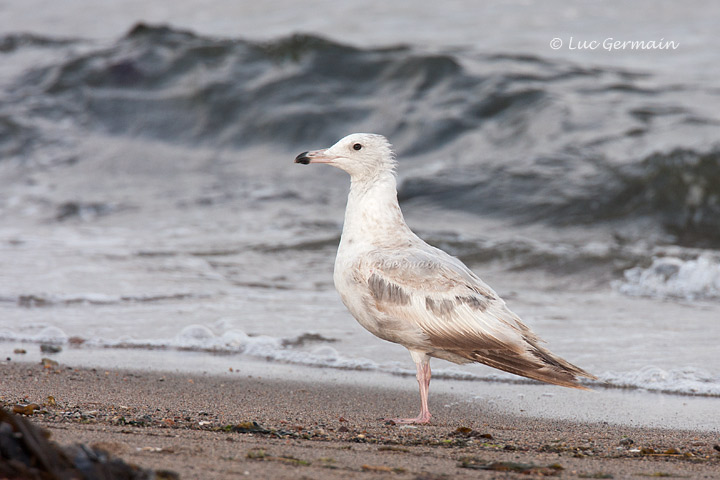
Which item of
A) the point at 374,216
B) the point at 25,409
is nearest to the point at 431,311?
the point at 374,216

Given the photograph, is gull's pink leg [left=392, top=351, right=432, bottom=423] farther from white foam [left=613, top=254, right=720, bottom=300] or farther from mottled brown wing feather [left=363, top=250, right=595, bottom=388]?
white foam [left=613, top=254, right=720, bottom=300]

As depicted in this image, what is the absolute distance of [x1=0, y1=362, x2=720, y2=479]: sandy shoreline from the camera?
9.78ft

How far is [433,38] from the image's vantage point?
1773 centimetres

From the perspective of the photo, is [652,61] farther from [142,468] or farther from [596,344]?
[142,468]

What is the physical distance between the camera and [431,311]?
4398mm

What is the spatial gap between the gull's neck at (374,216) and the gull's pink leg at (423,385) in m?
0.68

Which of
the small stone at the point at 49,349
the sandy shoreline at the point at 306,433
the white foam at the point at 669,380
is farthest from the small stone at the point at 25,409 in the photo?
the white foam at the point at 669,380

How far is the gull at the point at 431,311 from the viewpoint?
14.1ft

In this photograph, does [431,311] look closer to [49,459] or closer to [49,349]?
[49,459]

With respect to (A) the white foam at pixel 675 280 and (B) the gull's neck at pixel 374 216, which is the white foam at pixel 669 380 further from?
(A) the white foam at pixel 675 280

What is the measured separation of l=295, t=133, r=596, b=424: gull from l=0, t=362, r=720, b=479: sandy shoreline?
1.10ft

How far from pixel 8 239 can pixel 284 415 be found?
268 inches

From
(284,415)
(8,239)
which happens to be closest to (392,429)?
(284,415)

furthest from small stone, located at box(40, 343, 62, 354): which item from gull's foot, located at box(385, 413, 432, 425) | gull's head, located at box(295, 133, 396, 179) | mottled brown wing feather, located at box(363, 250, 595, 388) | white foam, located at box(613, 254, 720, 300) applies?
white foam, located at box(613, 254, 720, 300)
